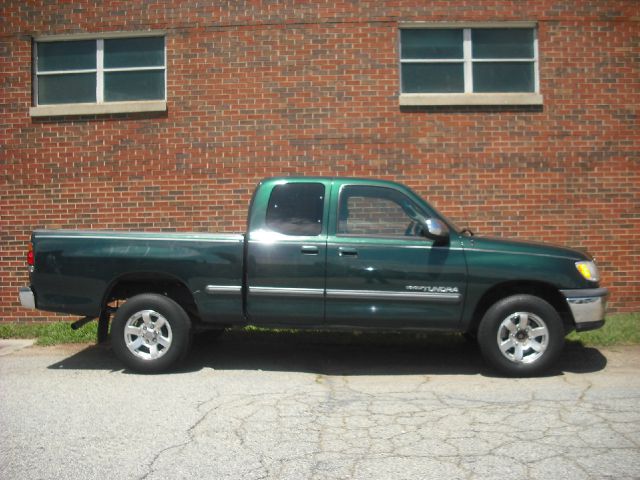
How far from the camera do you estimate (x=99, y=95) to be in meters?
9.68

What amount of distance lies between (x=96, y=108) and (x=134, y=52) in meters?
1.03

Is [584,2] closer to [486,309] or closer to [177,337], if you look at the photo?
[486,309]

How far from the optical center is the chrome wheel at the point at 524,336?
6.09m

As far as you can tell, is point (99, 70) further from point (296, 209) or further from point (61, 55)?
point (296, 209)

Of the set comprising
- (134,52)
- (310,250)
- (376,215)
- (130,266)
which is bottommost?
(130,266)

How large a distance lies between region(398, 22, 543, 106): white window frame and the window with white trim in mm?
3700

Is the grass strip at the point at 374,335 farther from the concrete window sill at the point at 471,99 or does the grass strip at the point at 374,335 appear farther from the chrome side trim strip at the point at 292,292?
the concrete window sill at the point at 471,99

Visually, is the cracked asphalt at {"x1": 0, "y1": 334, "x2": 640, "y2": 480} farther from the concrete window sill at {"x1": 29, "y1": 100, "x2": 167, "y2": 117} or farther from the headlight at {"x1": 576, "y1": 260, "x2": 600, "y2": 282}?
the concrete window sill at {"x1": 29, "y1": 100, "x2": 167, "y2": 117}

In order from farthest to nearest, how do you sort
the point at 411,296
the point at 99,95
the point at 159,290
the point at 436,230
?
the point at 99,95
the point at 159,290
the point at 411,296
the point at 436,230

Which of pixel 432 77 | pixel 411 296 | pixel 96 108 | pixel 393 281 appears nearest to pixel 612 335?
pixel 411 296

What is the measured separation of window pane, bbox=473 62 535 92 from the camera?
953cm

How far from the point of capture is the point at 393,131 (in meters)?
9.31

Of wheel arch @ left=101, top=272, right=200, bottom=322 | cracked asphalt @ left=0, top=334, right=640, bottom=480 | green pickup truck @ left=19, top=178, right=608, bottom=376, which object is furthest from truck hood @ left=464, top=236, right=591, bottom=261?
wheel arch @ left=101, top=272, right=200, bottom=322

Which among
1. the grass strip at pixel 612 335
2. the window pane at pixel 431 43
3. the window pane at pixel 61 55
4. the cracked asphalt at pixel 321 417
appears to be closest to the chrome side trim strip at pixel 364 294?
the cracked asphalt at pixel 321 417
